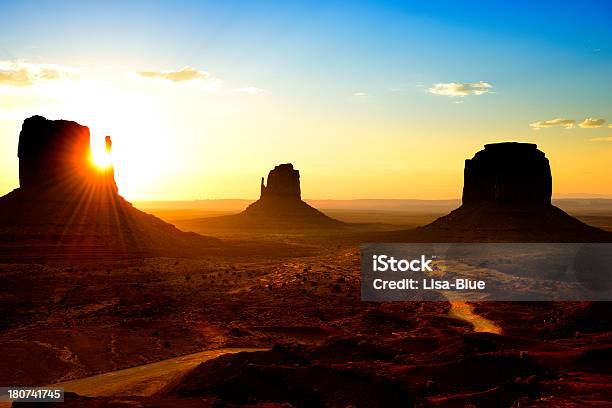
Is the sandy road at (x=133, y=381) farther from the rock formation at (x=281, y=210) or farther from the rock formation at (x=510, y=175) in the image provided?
the rock formation at (x=281, y=210)

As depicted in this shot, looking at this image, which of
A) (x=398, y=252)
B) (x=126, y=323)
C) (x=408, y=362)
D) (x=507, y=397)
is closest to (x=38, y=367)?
(x=126, y=323)

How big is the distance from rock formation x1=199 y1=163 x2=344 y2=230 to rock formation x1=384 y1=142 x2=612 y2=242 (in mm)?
50756

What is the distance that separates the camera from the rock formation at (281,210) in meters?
122

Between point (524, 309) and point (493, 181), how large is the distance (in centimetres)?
4729

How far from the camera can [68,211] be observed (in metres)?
51.9

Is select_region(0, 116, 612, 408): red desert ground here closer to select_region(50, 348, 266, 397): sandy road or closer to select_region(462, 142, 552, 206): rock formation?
select_region(50, 348, 266, 397): sandy road

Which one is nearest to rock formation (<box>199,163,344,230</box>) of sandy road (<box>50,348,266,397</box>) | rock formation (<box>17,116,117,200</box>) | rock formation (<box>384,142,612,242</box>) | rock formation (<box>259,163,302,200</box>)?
rock formation (<box>259,163,302,200</box>)

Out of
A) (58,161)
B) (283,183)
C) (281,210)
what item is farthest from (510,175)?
(283,183)

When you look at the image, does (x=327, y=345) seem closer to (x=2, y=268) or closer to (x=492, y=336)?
(x=492, y=336)

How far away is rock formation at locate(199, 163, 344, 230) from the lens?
399 feet

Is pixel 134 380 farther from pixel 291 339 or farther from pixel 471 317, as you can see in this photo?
pixel 471 317

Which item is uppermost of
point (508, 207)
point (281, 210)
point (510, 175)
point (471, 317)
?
point (510, 175)

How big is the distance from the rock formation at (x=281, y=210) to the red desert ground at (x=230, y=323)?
5732 centimetres

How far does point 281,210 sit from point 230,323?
106m
